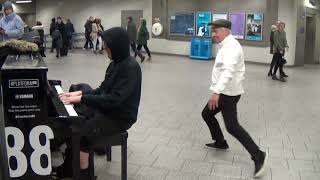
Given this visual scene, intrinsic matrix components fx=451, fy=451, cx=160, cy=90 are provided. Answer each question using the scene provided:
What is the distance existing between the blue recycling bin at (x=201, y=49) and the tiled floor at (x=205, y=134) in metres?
6.43

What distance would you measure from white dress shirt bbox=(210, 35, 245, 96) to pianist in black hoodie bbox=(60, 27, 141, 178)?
3.54ft

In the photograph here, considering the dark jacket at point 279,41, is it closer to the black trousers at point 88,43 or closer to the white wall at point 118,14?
the white wall at point 118,14

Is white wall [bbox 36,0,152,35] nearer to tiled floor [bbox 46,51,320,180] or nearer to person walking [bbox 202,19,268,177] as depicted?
tiled floor [bbox 46,51,320,180]

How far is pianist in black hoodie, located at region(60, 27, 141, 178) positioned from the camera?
3656 millimetres

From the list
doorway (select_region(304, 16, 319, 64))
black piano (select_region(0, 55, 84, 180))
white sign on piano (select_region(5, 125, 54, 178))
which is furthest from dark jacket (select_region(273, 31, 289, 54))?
white sign on piano (select_region(5, 125, 54, 178))

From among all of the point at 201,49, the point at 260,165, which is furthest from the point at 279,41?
the point at 260,165

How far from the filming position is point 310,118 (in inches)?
285

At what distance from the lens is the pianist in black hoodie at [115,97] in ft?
12.0

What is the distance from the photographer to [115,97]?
3.64 m

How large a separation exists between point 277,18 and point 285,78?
14.3 feet

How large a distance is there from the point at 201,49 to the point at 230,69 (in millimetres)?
13556

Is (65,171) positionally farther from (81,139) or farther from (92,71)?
(92,71)

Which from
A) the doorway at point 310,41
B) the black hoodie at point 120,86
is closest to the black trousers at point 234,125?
the black hoodie at point 120,86

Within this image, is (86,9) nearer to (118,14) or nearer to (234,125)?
(118,14)
